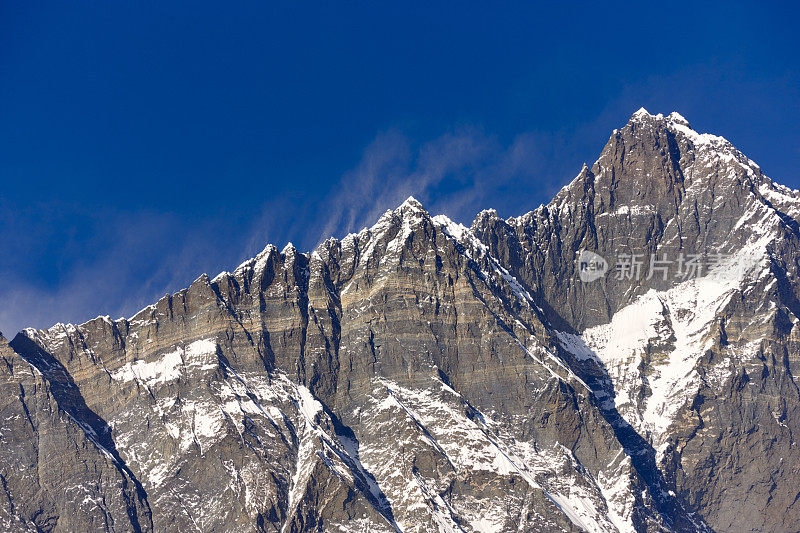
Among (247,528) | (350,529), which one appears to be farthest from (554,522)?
(247,528)

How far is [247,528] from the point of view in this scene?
642 ft

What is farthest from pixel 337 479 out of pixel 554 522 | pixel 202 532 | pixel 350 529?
pixel 554 522

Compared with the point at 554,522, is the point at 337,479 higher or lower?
higher

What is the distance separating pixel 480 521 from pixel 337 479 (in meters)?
27.3

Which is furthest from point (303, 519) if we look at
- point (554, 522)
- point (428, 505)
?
point (554, 522)

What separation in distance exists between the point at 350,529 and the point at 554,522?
123ft

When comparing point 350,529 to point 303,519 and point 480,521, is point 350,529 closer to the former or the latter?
point 303,519

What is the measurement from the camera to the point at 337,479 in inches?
7785

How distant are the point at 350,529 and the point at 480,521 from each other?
2417 cm

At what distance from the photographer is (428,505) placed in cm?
19938

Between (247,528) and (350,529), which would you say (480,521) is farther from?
(247,528)

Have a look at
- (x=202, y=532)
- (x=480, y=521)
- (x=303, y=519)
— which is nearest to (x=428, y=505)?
(x=480, y=521)

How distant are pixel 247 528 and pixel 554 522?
5571 cm

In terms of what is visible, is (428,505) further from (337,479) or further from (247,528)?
(247,528)
